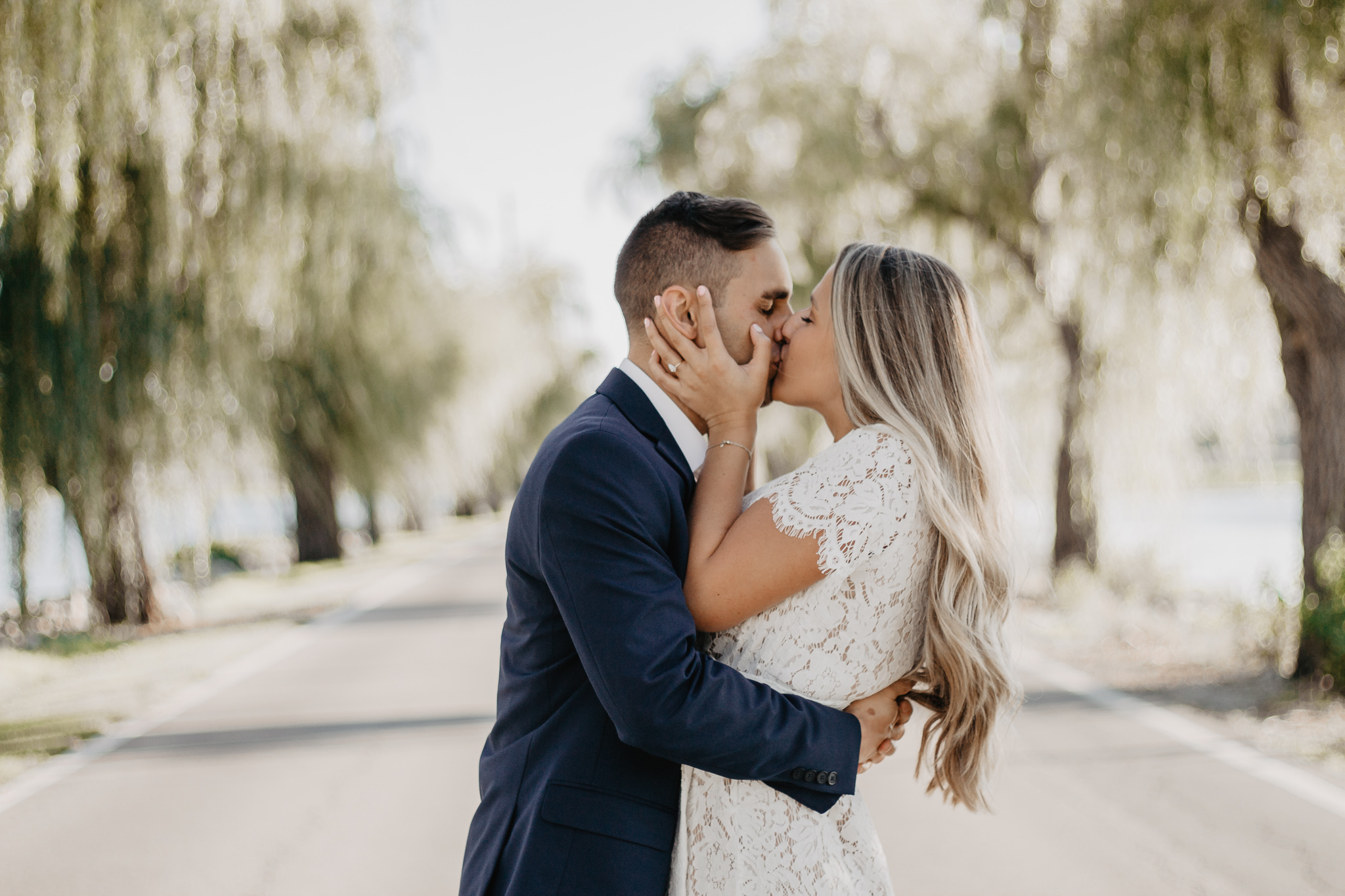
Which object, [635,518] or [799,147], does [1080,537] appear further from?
[635,518]

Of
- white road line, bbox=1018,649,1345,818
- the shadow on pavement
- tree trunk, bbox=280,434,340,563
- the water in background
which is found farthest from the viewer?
tree trunk, bbox=280,434,340,563

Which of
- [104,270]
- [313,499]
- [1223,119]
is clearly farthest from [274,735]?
[313,499]

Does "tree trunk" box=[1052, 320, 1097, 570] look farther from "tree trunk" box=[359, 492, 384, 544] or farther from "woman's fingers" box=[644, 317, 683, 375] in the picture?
"tree trunk" box=[359, 492, 384, 544]

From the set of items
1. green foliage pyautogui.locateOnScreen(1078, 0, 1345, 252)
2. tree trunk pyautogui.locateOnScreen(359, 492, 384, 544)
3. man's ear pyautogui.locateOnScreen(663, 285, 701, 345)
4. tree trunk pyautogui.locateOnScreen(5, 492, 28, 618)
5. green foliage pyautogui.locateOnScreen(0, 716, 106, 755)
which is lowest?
tree trunk pyautogui.locateOnScreen(359, 492, 384, 544)

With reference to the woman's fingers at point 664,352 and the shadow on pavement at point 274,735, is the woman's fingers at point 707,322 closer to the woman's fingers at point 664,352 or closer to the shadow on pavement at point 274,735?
the woman's fingers at point 664,352

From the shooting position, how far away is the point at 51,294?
8.75 metres

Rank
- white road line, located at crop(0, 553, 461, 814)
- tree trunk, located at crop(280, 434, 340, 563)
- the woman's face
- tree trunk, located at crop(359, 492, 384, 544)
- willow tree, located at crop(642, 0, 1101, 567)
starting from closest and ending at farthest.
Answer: the woman's face, white road line, located at crop(0, 553, 461, 814), willow tree, located at crop(642, 0, 1101, 567), tree trunk, located at crop(280, 434, 340, 563), tree trunk, located at crop(359, 492, 384, 544)

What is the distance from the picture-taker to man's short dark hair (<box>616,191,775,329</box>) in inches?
77.4

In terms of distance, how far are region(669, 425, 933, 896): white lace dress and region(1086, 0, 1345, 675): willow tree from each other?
6209mm

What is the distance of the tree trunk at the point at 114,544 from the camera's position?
939 centimetres

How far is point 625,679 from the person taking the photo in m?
1.54

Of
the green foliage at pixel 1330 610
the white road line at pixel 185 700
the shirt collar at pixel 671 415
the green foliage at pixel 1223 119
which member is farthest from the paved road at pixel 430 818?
the green foliage at pixel 1223 119

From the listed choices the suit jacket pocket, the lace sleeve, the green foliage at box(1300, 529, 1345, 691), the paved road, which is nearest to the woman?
the lace sleeve

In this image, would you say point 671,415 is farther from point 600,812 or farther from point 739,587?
point 600,812
